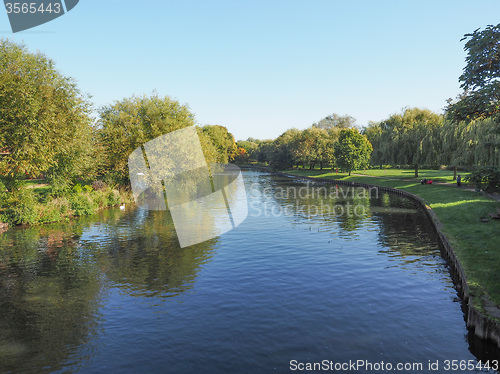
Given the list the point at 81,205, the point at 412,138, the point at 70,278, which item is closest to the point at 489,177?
the point at 70,278

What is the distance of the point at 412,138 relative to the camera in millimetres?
75125

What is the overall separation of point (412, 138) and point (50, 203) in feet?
220

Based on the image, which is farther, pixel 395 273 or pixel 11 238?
pixel 11 238

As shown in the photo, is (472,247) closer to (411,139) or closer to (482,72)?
(482,72)

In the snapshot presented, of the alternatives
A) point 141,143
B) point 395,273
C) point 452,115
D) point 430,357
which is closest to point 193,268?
point 395,273

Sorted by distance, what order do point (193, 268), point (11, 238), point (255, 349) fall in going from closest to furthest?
point (255, 349), point (193, 268), point (11, 238)

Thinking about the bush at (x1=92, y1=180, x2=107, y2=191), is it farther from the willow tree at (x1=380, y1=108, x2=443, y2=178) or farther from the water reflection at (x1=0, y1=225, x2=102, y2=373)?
the willow tree at (x1=380, y1=108, x2=443, y2=178)

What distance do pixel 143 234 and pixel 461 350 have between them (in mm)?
29624

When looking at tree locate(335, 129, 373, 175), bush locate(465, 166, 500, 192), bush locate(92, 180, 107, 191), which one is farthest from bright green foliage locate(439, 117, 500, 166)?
bush locate(92, 180, 107, 191)

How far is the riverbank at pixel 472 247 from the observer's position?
15195 millimetres

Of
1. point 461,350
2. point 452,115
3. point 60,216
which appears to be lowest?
point 461,350

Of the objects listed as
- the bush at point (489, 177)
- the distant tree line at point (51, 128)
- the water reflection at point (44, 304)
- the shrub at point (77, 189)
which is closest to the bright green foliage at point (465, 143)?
the bush at point (489, 177)

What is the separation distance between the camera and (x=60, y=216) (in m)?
45.1

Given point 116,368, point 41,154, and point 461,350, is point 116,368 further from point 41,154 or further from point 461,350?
point 41,154
